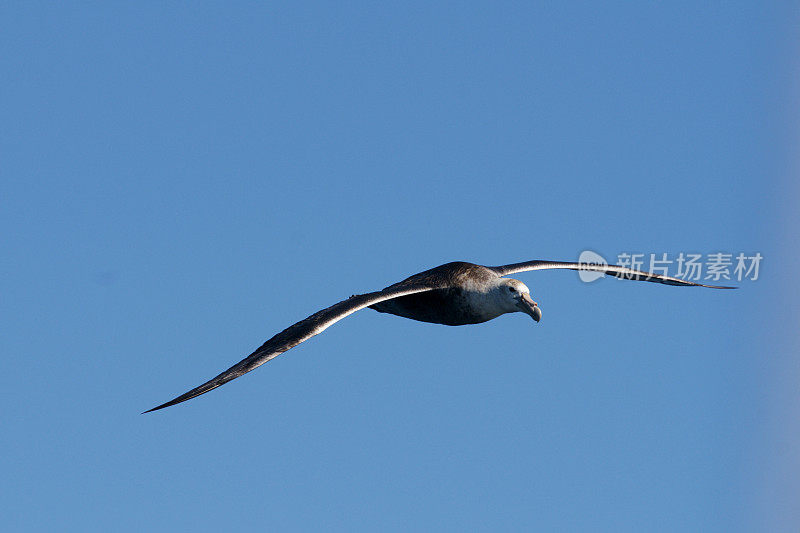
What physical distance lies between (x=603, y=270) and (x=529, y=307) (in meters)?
4.03

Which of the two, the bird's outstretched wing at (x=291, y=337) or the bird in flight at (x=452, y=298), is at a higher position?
the bird in flight at (x=452, y=298)

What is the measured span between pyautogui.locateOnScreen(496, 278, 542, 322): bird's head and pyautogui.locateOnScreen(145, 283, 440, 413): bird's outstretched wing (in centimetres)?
194

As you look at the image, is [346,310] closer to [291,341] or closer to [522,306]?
[291,341]

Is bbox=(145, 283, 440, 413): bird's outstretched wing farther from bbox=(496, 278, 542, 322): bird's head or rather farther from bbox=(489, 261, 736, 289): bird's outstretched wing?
bbox=(489, 261, 736, 289): bird's outstretched wing

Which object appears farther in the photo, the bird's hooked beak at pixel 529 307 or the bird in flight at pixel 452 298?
the bird's hooked beak at pixel 529 307

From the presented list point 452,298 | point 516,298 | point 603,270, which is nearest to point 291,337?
point 452,298

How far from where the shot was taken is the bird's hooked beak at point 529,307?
18141 mm

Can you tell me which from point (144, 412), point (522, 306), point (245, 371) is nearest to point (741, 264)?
point (522, 306)

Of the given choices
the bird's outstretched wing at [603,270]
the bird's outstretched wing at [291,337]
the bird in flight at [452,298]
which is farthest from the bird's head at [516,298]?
the bird's outstretched wing at [291,337]

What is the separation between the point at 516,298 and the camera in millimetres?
18484

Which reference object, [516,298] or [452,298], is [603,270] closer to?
[516,298]

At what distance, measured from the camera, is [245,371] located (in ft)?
52.0

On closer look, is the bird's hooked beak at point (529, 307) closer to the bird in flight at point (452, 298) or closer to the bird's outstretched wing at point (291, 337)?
Result: the bird in flight at point (452, 298)

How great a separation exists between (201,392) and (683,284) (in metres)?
11.1
